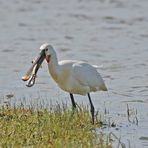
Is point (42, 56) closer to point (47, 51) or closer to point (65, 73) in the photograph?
point (47, 51)

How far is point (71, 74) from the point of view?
12.6 metres

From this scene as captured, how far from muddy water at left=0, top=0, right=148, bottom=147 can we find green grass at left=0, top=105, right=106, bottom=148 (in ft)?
2.22

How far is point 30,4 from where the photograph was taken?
1168 inches

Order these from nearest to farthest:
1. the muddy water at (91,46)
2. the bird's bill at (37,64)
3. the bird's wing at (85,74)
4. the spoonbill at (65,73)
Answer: the bird's bill at (37,64), the spoonbill at (65,73), the bird's wing at (85,74), the muddy water at (91,46)

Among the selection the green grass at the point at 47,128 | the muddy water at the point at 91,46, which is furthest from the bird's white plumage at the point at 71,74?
the muddy water at the point at 91,46

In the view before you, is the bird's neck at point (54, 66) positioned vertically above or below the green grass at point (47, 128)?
above

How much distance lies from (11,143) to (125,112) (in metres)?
3.94

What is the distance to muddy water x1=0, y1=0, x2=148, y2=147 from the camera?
14.6 meters

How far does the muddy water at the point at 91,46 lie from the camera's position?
14.6m

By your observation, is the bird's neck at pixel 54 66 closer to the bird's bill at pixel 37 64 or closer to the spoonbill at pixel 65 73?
the spoonbill at pixel 65 73

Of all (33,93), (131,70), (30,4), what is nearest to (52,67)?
(33,93)

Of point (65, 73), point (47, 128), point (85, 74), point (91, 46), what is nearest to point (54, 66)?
point (65, 73)

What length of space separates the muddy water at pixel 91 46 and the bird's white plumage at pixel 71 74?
826mm

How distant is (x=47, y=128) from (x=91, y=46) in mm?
11442
